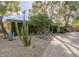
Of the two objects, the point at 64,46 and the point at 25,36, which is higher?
the point at 25,36

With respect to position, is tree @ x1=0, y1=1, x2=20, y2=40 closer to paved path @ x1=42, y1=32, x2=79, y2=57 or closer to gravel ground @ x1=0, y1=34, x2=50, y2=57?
gravel ground @ x1=0, y1=34, x2=50, y2=57

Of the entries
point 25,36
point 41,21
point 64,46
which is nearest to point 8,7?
point 25,36

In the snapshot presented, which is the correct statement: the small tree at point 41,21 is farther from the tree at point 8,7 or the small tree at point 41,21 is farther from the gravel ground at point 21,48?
the tree at point 8,7

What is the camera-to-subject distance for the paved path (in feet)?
15.5

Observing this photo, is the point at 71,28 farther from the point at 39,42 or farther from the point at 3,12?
the point at 3,12

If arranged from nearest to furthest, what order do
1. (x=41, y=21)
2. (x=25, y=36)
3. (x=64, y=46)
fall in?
(x=64, y=46) → (x=25, y=36) → (x=41, y=21)

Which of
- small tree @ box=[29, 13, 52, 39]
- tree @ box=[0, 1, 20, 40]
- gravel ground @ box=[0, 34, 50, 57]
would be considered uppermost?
tree @ box=[0, 1, 20, 40]

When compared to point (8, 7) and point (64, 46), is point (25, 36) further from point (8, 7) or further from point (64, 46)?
point (64, 46)

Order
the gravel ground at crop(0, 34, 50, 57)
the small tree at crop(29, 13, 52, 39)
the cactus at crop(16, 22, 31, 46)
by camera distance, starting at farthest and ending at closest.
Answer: the small tree at crop(29, 13, 52, 39) → the cactus at crop(16, 22, 31, 46) → the gravel ground at crop(0, 34, 50, 57)

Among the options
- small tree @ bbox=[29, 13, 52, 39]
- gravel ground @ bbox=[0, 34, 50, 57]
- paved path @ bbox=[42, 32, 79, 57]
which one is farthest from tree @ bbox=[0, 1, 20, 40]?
paved path @ bbox=[42, 32, 79, 57]

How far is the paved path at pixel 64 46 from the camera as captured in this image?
4.74 metres

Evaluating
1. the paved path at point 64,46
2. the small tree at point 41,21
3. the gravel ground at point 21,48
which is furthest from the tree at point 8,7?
the paved path at point 64,46

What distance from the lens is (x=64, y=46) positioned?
4945mm

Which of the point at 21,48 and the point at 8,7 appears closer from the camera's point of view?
the point at 21,48
